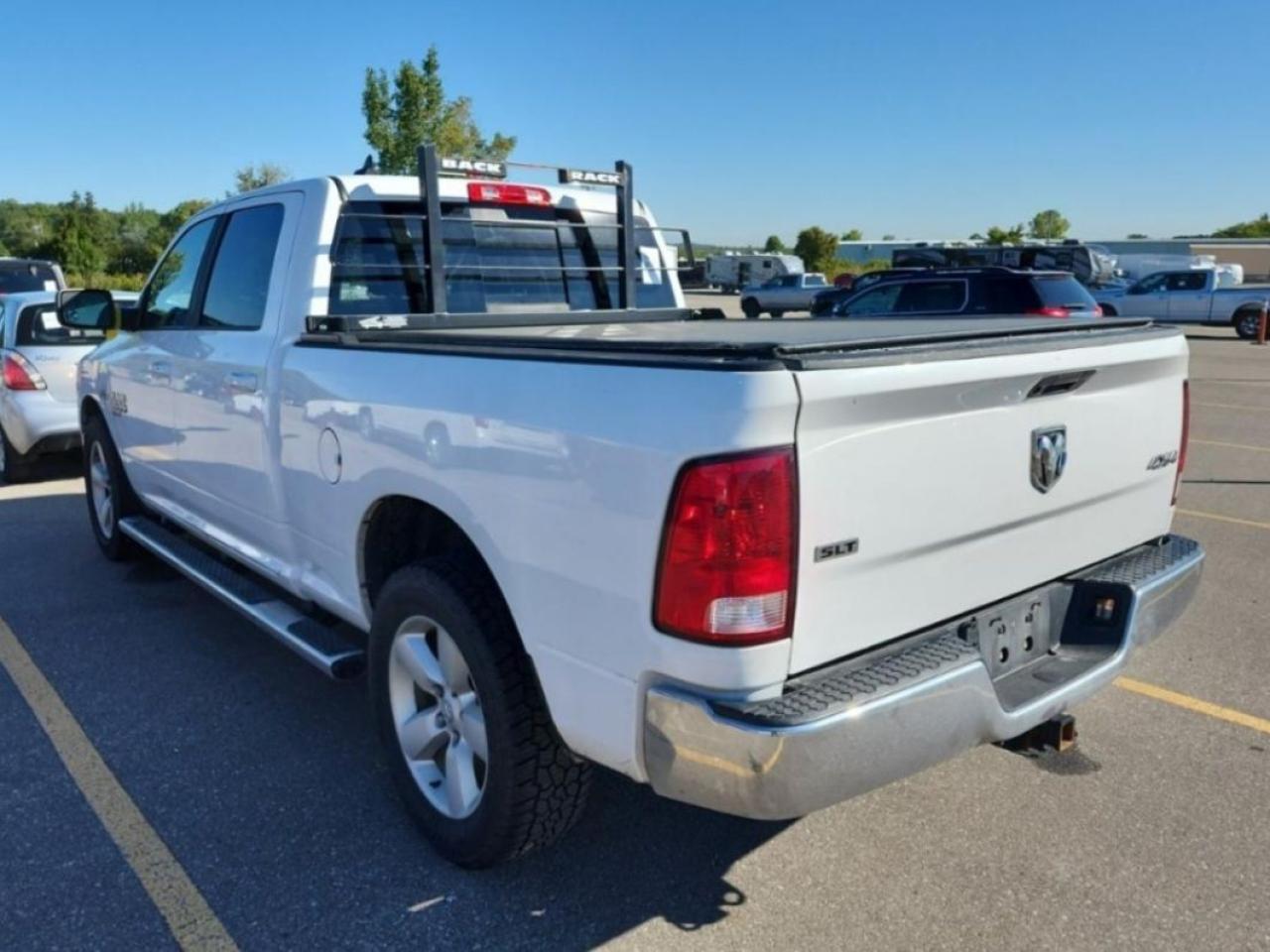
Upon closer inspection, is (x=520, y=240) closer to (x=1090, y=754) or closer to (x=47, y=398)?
(x=1090, y=754)

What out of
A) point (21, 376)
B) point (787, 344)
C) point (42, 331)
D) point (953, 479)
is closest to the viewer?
point (787, 344)

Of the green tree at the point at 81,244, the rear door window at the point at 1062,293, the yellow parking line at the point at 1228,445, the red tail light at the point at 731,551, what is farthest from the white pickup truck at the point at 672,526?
the green tree at the point at 81,244

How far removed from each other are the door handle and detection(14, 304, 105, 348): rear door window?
214 inches

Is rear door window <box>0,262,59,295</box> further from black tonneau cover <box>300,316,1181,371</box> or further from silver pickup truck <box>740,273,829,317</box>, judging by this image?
silver pickup truck <box>740,273,829,317</box>

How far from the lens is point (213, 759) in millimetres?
3684

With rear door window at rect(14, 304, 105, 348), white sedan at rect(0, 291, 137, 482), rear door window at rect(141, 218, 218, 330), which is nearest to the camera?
rear door window at rect(141, 218, 218, 330)

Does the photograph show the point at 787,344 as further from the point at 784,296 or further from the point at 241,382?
the point at 784,296

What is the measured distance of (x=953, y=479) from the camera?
2.50m

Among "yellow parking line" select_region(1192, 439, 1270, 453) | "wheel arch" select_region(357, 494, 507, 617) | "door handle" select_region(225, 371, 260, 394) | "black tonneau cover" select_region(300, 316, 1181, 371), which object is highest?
"black tonneau cover" select_region(300, 316, 1181, 371)

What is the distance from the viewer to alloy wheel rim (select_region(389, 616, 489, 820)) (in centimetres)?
290

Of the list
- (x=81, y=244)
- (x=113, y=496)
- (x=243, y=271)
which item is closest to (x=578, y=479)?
(x=243, y=271)

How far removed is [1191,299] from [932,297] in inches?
650

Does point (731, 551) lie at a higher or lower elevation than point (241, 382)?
lower

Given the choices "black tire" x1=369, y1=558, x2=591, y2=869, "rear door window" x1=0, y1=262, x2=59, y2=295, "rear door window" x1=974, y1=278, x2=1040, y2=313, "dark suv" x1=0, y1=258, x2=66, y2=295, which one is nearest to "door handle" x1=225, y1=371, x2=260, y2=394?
"black tire" x1=369, y1=558, x2=591, y2=869
